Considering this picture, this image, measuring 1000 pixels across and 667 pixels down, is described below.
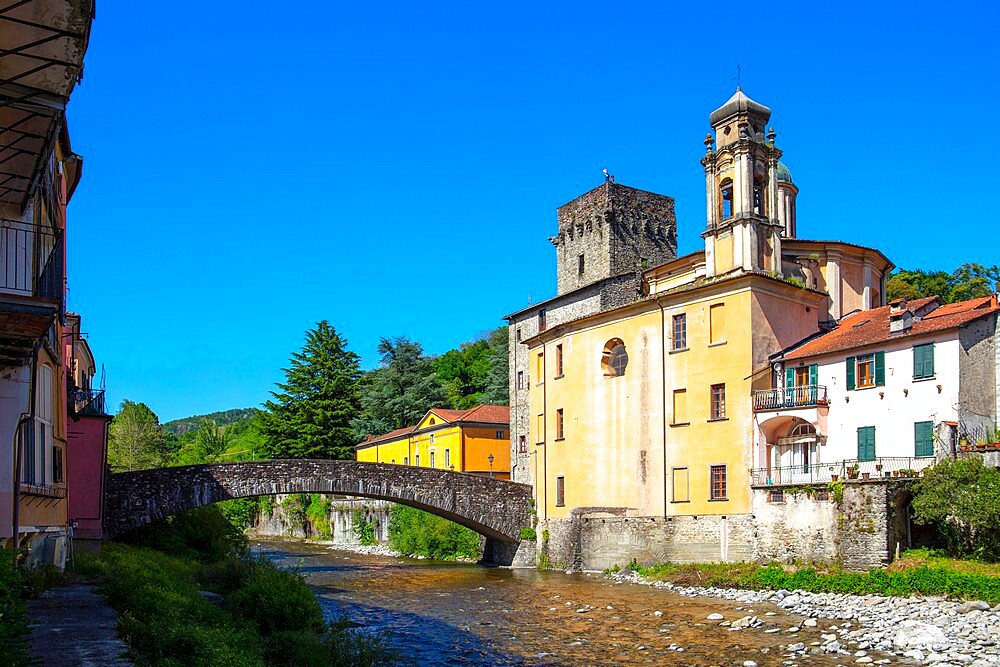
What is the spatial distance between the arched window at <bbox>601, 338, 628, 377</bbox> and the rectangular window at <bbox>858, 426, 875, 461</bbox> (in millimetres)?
11591

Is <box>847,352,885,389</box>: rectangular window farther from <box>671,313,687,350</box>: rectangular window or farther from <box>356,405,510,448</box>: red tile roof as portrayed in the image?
<box>356,405,510,448</box>: red tile roof

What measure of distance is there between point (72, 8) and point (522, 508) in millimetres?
38091

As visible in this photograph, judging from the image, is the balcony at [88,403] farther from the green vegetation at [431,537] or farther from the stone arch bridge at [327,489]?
the green vegetation at [431,537]

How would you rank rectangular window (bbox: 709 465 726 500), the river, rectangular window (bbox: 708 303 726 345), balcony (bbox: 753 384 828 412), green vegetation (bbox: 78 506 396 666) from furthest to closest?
rectangular window (bbox: 708 303 726 345)
rectangular window (bbox: 709 465 726 500)
balcony (bbox: 753 384 828 412)
the river
green vegetation (bbox: 78 506 396 666)

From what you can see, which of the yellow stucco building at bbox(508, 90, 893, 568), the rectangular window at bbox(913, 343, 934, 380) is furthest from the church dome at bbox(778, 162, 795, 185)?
the rectangular window at bbox(913, 343, 934, 380)

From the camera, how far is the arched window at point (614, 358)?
136 feet

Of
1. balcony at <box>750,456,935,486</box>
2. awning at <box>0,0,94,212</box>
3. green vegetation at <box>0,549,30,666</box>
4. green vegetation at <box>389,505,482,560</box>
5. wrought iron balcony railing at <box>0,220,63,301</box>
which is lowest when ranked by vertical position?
green vegetation at <box>389,505,482,560</box>

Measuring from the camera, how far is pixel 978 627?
21.5 metres

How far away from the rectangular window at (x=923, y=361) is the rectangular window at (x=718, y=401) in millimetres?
7629

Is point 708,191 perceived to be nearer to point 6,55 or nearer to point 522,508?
point 522,508

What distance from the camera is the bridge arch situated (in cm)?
3684

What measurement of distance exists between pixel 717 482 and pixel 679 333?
6.41m

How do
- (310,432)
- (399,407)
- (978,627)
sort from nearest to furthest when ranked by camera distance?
(978,627)
(310,432)
(399,407)

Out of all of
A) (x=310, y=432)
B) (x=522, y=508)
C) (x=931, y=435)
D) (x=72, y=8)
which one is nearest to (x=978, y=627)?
(x=931, y=435)
